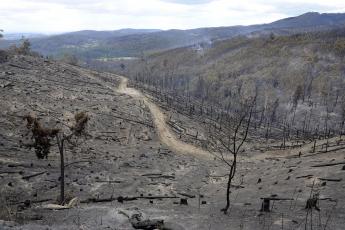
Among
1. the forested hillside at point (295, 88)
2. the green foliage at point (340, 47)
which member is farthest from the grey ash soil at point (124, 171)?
the green foliage at point (340, 47)

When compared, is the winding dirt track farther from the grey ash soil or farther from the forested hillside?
the forested hillside

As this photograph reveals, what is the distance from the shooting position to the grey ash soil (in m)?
27.5

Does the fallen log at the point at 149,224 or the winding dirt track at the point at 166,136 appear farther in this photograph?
the winding dirt track at the point at 166,136

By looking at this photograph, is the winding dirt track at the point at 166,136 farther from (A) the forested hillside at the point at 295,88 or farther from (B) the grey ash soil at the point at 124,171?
(A) the forested hillside at the point at 295,88

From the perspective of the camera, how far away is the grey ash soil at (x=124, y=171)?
1083 inches

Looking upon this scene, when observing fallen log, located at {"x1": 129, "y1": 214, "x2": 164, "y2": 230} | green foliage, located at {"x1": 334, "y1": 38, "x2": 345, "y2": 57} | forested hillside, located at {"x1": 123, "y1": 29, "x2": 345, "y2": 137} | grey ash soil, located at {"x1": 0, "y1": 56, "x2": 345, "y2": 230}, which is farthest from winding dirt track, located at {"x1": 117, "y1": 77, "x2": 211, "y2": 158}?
green foliage, located at {"x1": 334, "y1": 38, "x2": 345, "y2": 57}

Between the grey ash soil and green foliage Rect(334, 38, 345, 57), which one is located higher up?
green foliage Rect(334, 38, 345, 57)

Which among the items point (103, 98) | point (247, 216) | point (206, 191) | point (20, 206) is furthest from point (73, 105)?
point (247, 216)

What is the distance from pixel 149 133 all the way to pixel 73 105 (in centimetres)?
1580

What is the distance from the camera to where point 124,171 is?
178ft

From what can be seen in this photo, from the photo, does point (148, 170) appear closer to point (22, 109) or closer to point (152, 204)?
point (152, 204)

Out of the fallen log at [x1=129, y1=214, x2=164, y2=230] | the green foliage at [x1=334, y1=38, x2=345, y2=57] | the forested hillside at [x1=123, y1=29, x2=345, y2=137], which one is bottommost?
the forested hillside at [x1=123, y1=29, x2=345, y2=137]

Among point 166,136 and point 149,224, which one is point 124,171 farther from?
point 149,224

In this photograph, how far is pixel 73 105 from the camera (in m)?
77.6
